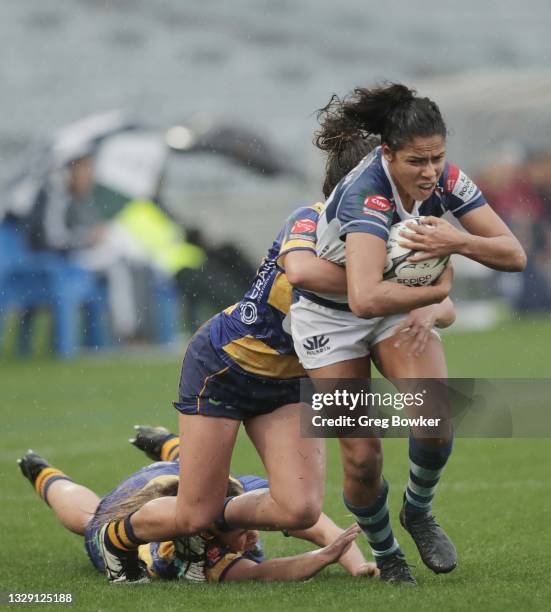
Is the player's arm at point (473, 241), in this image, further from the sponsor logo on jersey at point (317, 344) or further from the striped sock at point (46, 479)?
the striped sock at point (46, 479)

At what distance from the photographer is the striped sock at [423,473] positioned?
4.77 meters

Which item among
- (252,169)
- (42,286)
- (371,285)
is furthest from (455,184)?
(252,169)

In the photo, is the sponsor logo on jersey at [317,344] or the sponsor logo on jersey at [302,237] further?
the sponsor logo on jersey at [302,237]

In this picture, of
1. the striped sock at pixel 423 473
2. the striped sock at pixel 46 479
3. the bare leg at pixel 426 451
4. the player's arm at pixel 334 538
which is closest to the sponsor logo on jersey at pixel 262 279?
the bare leg at pixel 426 451

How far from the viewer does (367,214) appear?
454cm

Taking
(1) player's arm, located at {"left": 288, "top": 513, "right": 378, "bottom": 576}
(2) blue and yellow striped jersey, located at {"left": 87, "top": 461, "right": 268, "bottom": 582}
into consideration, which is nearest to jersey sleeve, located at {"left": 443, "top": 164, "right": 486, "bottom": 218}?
(1) player's arm, located at {"left": 288, "top": 513, "right": 378, "bottom": 576}

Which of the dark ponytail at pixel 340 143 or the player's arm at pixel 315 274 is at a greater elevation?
the dark ponytail at pixel 340 143

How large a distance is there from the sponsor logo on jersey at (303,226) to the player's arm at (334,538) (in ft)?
4.14

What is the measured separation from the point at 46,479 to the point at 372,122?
253 centimetres

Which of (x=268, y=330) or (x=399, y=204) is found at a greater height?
(x=399, y=204)

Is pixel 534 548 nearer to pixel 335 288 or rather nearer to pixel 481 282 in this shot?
pixel 335 288

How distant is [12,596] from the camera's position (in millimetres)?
4836

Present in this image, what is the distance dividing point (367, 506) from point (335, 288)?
0.90 m

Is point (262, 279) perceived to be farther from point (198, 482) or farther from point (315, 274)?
point (198, 482)
